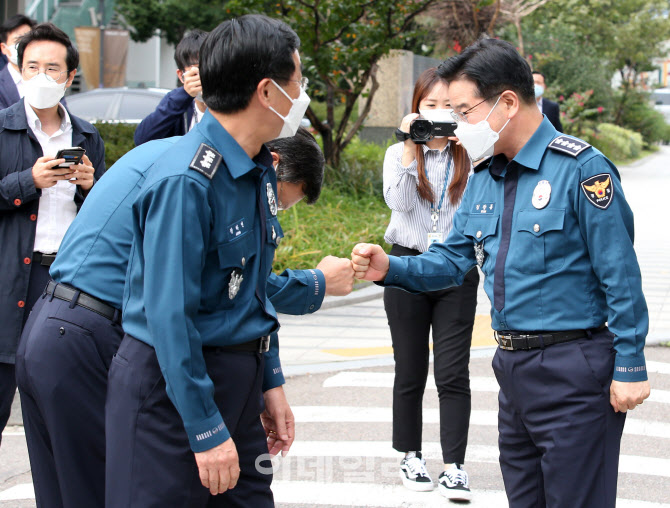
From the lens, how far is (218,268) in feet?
7.77

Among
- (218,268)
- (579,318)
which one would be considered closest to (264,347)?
(218,268)

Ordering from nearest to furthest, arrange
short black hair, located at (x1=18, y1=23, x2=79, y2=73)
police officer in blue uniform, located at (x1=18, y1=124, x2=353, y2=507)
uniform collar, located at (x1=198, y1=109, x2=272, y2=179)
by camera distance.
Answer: uniform collar, located at (x1=198, y1=109, x2=272, y2=179), police officer in blue uniform, located at (x1=18, y1=124, x2=353, y2=507), short black hair, located at (x1=18, y1=23, x2=79, y2=73)

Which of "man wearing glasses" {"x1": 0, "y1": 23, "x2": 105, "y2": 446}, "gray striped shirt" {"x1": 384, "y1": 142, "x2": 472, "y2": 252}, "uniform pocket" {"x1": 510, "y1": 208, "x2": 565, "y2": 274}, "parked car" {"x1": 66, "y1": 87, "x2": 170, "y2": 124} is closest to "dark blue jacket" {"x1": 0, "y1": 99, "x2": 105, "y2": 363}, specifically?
"man wearing glasses" {"x1": 0, "y1": 23, "x2": 105, "y2": 446}

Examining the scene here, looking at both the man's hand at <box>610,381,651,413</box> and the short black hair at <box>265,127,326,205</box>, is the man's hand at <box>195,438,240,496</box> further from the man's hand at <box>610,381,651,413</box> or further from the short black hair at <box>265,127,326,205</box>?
the man's hand at <box>610,381,651,413</box>

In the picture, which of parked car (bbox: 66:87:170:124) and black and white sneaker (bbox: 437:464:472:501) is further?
parked car (bbox: 66:87:170:124)

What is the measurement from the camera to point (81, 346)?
2828 mm

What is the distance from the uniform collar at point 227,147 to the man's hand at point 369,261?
0.94 metres

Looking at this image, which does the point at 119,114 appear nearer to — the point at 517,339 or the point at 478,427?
the point at 478,427

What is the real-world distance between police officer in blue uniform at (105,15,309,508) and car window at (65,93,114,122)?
1063 cm

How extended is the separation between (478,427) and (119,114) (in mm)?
8605

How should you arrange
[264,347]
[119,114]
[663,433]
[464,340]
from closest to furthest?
[264,347]
[464,340]
[663,433]
[119,114]

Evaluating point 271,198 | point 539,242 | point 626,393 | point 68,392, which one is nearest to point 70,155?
point 68,392

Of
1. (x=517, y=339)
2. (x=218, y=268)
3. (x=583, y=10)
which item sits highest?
(x=583, y=10)

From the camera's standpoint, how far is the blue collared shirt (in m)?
2.74
